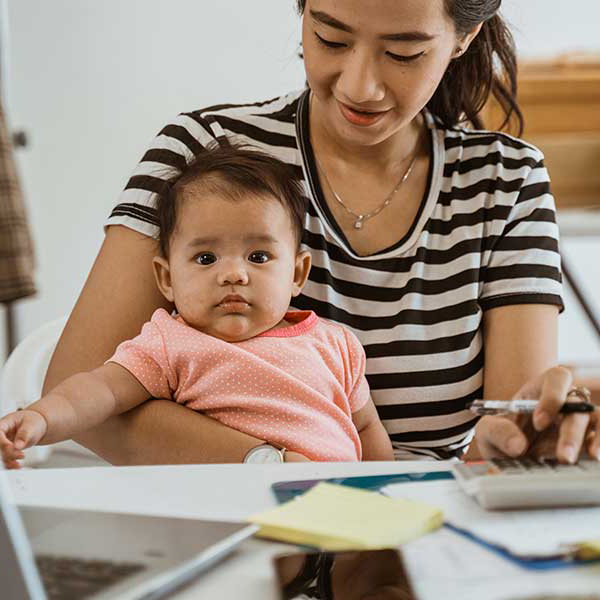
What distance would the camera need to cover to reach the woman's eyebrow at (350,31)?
1207mm

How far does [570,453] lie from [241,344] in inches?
18.5

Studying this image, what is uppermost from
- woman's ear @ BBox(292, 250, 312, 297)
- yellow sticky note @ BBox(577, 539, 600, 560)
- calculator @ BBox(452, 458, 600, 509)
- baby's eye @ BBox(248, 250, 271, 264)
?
baby's eye @ BBox(248, 250, 271, 264)

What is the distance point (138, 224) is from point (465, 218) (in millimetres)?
460

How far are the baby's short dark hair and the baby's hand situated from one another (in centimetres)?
35

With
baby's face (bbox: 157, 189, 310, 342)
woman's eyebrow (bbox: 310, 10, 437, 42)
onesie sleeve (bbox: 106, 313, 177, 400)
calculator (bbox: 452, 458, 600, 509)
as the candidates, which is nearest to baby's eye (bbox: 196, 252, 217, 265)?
baby's face (bbox: 157, 189, 310, 342)

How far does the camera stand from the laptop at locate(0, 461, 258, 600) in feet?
1.62

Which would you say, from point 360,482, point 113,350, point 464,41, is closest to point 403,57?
point 464,41

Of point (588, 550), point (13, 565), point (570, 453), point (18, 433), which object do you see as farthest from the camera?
point (18, 433)

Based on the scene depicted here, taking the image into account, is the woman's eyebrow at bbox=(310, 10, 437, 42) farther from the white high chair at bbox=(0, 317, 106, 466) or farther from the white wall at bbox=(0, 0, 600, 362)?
the white wall at bbox=(0, 0, 600, 362)

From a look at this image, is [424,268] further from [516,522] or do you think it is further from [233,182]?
[516,522]

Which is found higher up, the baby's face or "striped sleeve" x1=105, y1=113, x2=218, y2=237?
"striped sleeve" x1=105, y1=113, x2=218, y2=237

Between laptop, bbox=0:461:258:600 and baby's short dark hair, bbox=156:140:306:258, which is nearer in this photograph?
laptop, bbox=0:461:258:600

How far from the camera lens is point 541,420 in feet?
2.93

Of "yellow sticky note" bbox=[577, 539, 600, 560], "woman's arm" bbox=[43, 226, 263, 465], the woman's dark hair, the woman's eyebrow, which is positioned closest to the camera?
"yellow sticky note" bbox=[577, 539, 600, 560]
